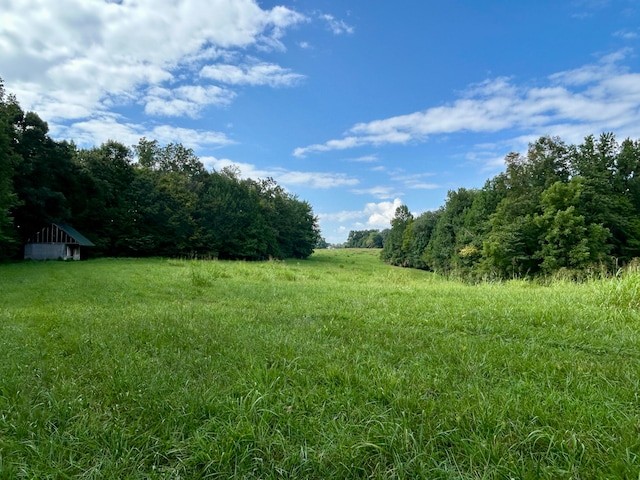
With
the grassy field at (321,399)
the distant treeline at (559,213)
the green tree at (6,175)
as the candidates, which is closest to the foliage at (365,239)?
the distant treeline at (559,213)

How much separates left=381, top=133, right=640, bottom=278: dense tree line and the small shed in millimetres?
33857

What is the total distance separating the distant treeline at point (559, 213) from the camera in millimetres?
26906

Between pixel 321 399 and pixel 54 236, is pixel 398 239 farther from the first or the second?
pixel 321 399

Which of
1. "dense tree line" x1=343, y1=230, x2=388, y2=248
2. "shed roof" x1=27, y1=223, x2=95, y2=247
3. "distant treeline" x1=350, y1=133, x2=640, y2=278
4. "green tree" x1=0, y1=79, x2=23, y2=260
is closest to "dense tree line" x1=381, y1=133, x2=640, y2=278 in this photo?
"distant treeline" x1=350, y1=133, x2=640, y2=278

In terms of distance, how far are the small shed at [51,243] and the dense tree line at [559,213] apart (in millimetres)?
33857

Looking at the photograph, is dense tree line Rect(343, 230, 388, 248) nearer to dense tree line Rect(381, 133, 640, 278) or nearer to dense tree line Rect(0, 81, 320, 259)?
dense tree line Rect(0, 81, 320, 259)

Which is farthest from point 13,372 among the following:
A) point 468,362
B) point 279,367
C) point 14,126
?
point 14,126

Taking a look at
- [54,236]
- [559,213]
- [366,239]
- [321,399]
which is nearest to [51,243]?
[54,236]

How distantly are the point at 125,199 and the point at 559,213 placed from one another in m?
43.8

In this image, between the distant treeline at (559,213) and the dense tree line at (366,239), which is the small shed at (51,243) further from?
the dense tree line at (366,239)

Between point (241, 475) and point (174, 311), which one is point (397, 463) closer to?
point (241, 475)

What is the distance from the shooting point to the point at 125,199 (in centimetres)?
3706

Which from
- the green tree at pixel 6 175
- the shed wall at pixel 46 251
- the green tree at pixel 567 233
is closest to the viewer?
the green tree at pixel 6 175

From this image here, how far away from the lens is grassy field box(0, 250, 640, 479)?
1.94 metres
